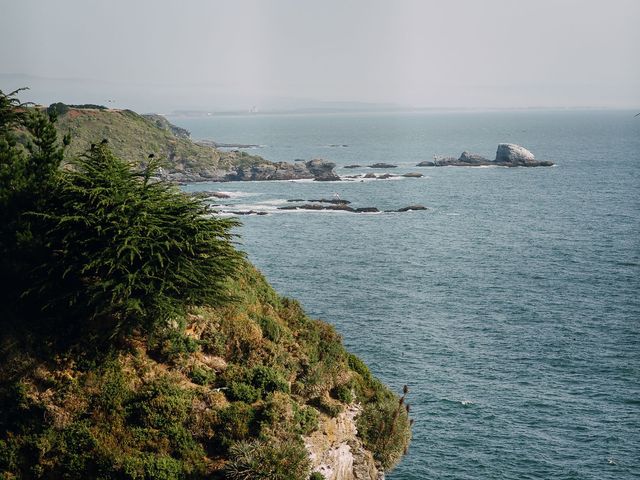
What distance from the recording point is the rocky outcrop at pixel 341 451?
3098 centimetres

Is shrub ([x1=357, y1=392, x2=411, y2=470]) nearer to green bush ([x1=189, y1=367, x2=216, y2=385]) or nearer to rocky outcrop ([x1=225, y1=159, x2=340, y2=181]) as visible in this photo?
green bush ([x1=189, y1=367, x2=216, y2=385])

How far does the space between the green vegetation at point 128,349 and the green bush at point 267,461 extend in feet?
0.20

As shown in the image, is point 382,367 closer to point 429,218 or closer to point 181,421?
point 181,421

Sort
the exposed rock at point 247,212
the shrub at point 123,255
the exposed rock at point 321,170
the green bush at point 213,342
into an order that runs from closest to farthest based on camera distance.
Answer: the shrub at point 123,255 < the green bush at point 213,342 < the exposed rock at point 247,212 < the exposed rock at point 321,170

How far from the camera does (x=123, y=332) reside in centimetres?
3103

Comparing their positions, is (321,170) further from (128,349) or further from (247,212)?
(128,349)

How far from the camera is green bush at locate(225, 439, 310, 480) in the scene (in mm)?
26891

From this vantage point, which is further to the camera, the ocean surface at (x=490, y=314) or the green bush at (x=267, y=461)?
the ocean surface at (x=490, y=314)

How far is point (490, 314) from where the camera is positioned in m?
73.6

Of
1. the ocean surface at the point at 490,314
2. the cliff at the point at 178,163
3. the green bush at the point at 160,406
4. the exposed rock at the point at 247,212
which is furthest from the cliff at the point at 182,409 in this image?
the cliff at the point at 178,163

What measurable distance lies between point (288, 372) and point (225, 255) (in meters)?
7.03

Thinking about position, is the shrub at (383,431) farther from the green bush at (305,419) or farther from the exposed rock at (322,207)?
the exposed rock at (322,207)

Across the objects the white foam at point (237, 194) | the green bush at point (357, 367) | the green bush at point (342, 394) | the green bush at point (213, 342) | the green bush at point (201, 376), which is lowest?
the green bush at point (357, 367)

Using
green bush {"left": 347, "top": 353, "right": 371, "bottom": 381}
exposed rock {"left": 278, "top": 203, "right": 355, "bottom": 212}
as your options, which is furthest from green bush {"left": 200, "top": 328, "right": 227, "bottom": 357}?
exposed rock {"left": 278, "top": 203, "right": 355, "bottom": 212}
